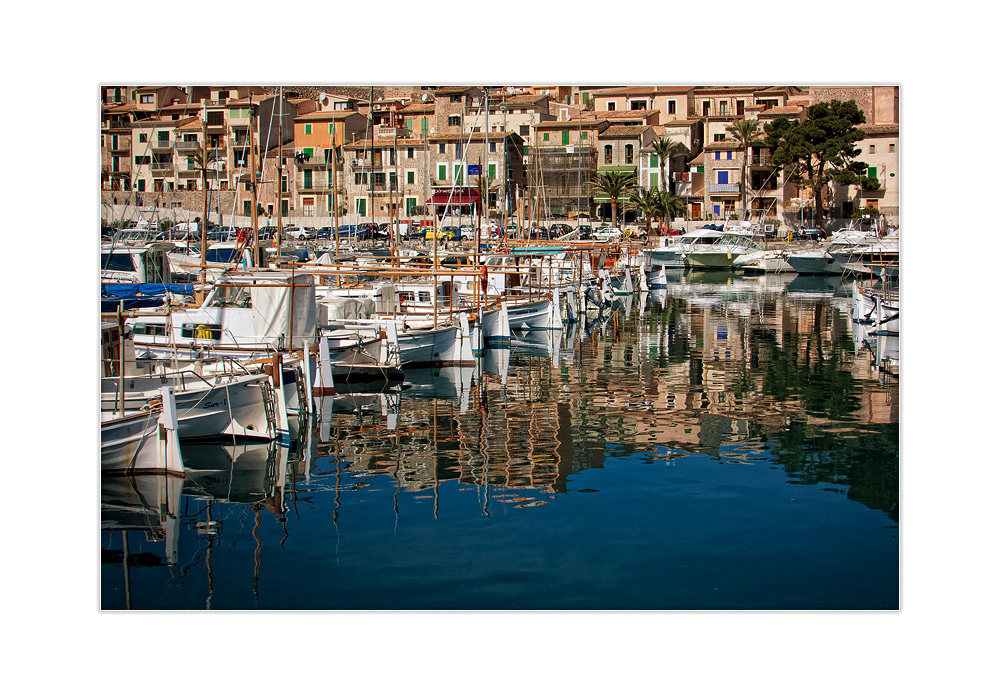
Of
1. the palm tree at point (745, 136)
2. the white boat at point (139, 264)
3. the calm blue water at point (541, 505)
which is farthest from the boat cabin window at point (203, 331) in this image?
the palm tree at point (745, 136)

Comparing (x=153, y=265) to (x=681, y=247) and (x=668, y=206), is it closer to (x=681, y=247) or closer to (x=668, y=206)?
(x=681, y=247)

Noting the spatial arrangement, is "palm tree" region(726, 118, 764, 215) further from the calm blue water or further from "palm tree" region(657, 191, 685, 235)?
the calm blue water

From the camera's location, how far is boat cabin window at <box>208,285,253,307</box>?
19.1 metres

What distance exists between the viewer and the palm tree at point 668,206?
227ft

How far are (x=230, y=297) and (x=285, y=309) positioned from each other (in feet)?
6.96

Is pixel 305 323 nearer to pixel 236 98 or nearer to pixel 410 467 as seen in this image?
pixel 410 467

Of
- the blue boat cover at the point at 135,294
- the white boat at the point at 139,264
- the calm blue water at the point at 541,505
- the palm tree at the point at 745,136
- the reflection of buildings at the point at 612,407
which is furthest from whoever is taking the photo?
the palm tree at the point at 745,136

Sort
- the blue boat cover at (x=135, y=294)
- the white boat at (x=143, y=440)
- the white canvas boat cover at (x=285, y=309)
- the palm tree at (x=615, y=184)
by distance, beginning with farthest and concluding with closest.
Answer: the palm tree at (x=615, y=184)
the blue boat cover at (x=135, y=294)
the white canvas boat cover at (x=285, y=309)
the white boat at (x=143, y=440)

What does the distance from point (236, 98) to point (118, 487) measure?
44.5m

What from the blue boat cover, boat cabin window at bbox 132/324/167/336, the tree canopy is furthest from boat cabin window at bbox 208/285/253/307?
the tree canopy

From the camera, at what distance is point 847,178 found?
5581 cm

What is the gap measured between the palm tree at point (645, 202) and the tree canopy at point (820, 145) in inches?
342

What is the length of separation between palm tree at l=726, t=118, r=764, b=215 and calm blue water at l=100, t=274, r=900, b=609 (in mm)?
50532

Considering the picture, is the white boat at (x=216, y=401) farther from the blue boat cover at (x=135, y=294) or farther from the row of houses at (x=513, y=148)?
the row of houses at (x=513, y=148)
